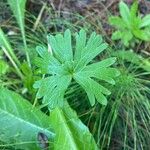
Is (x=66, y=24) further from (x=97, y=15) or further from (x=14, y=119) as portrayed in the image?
(x=14, y=119)

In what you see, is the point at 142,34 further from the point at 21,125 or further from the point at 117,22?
the point at 21,125

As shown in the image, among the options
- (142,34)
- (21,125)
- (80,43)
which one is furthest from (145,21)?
(21,125)

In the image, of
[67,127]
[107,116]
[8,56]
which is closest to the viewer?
[67,127]

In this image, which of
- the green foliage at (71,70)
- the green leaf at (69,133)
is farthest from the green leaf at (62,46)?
the green leaf at (69,133)

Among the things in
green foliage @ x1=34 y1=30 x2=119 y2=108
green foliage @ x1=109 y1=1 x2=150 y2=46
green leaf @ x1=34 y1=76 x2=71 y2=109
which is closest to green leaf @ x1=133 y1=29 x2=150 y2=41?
green foliage @ x1=109 y1=1 x2=150 y2=46

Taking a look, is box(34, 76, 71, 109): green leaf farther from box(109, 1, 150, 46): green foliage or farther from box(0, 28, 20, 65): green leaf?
box(109, 1, 150, 46): green foliage

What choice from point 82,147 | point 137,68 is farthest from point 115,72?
point 137,68
